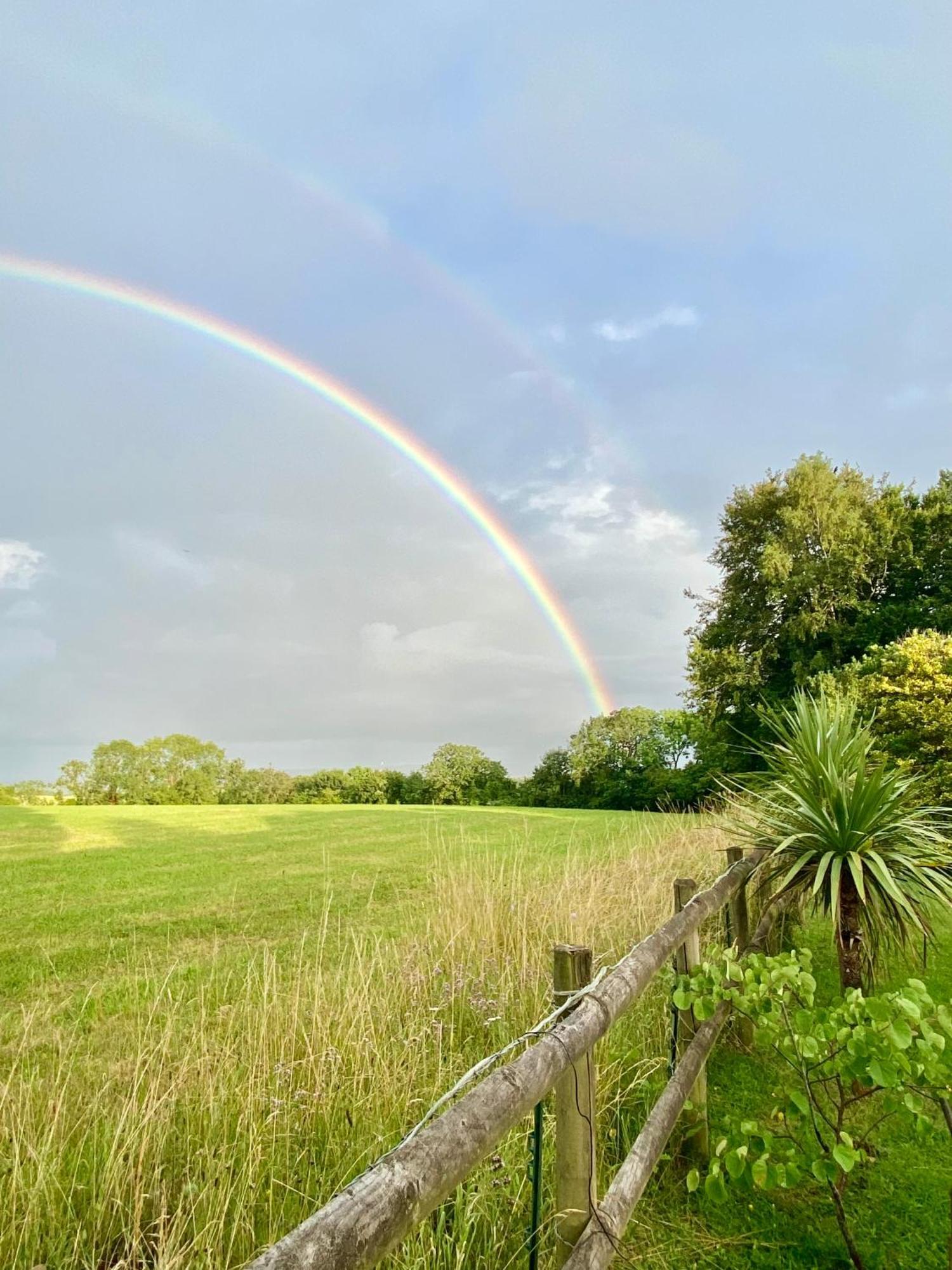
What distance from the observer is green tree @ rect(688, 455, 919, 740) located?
992 inches

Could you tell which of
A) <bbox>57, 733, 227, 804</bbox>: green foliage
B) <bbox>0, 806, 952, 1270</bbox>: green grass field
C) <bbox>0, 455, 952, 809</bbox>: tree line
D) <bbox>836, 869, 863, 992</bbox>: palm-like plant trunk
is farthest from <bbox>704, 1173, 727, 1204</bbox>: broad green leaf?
<bbox>57, 733, 227, 804</bbox>: green foliage

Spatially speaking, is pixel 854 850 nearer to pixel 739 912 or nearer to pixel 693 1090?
pixel 739 912

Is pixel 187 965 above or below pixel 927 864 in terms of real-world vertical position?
below

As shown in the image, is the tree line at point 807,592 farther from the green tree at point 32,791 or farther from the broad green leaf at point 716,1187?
the green tree at point 32,791

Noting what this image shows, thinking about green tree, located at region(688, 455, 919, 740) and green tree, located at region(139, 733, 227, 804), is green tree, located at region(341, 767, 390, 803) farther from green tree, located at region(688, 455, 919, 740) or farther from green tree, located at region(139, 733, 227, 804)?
green tree, located at region(688, 455, 919, 740)

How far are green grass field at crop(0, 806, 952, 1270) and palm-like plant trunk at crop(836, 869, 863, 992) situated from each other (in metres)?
0.71

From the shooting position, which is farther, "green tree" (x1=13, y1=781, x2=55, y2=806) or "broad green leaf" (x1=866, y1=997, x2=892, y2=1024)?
"green tree" (x1=13, y1=781, x2=55, y2=806)

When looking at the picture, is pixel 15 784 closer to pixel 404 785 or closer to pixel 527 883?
pixel 404 785

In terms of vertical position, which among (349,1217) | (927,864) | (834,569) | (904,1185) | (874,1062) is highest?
(834,569)

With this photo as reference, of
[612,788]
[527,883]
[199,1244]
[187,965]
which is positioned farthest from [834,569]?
[199,1244]

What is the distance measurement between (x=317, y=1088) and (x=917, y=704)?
13463mm

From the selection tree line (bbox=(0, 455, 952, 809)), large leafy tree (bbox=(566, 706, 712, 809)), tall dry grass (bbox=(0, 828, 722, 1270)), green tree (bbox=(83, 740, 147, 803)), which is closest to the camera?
tall dry grass (bbox=(0, 828, 722, 1270))

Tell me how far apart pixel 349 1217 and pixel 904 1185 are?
10.6 feet

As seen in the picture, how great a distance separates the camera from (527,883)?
6.27m
